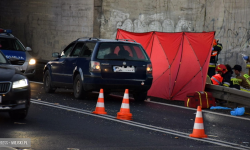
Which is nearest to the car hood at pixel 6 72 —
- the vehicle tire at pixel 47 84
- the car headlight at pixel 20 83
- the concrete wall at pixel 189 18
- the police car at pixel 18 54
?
the car headlight at pixel 20 83

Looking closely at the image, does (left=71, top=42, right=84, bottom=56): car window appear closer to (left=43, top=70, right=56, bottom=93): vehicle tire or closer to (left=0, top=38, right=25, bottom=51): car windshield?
(left=43, top=70, right=56, bottom=93): vehicle tire

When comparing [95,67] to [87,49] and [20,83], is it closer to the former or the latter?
[87,49]

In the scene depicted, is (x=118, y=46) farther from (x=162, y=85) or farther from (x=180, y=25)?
(x=180, y=25)

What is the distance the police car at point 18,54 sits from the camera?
18.5 m

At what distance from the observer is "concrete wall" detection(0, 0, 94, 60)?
2892cm

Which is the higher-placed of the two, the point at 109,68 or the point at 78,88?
the point at 109,68

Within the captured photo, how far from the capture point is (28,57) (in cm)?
1886

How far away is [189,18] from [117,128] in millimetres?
16448

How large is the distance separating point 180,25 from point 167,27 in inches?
26.8

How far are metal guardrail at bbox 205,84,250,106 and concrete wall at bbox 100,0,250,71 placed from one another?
9057mm

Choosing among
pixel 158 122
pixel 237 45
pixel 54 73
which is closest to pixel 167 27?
pixel 237 45

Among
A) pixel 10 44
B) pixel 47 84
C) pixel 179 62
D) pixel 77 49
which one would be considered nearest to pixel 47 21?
pixel 10 44

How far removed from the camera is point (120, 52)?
1413cm

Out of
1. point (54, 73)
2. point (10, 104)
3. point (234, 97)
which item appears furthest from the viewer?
point (54, 73)
